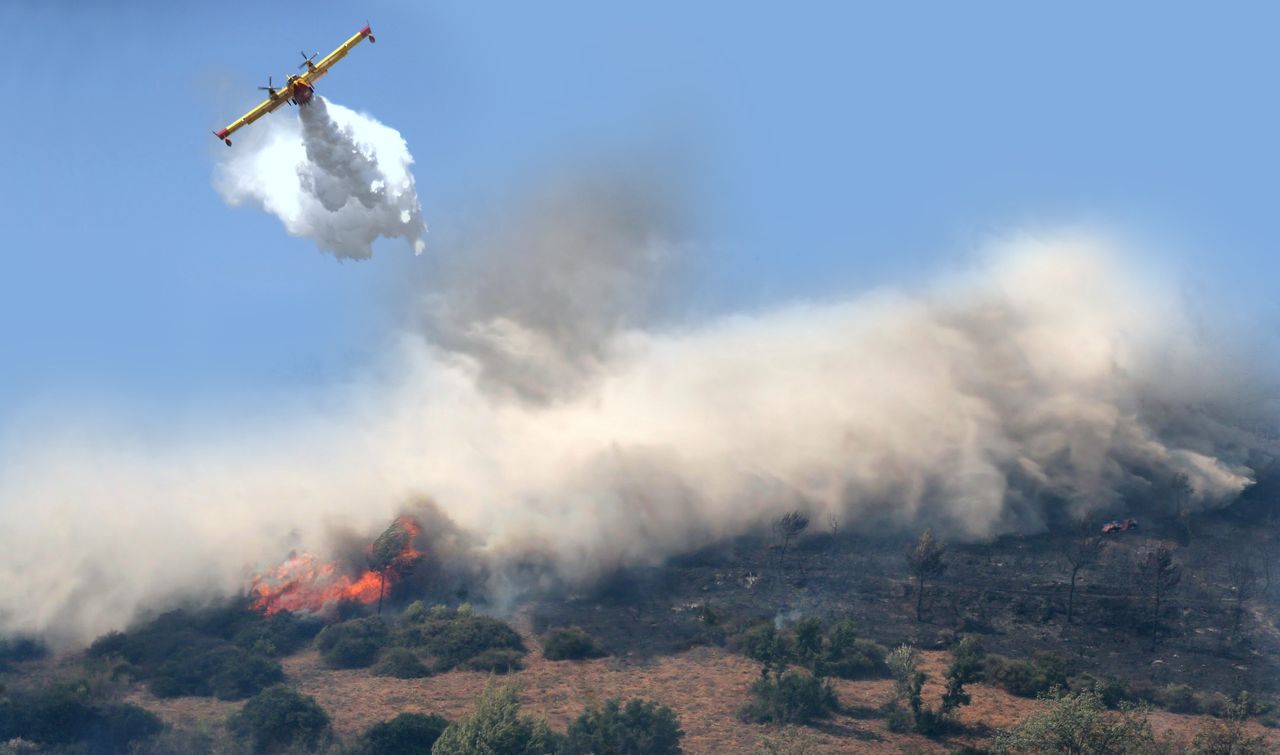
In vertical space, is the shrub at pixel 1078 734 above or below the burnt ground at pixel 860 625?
below

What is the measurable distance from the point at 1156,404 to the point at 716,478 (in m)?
49.4

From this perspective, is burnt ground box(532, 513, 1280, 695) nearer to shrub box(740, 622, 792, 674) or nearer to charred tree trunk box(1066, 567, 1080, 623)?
charred tree trunk box(1066, 567, 1080, 623)

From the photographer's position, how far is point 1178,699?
8388 cm

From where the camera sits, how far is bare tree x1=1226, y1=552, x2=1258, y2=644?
315 feet

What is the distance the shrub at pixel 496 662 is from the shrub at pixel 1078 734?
3838cm

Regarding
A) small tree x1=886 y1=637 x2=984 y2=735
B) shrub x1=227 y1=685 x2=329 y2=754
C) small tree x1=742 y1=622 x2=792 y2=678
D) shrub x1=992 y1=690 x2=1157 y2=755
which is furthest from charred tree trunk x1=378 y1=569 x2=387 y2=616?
shrub x1=992 y1=690 x2=1157 y2=755

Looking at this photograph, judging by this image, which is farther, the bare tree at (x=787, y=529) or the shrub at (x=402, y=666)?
the bare tree at (x=787, y=529)

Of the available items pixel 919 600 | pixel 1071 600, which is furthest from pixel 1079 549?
pixel 919 600

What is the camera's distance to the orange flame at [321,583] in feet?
368

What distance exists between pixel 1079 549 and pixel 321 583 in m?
70.2

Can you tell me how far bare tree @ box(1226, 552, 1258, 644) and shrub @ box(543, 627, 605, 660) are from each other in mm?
50027

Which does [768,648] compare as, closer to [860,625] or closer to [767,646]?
[767,646]

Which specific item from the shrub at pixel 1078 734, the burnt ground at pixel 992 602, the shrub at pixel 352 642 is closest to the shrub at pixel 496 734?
the burnt ground at pixel 992 602

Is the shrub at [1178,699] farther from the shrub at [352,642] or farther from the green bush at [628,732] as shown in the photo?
the shrub at [352,642]
